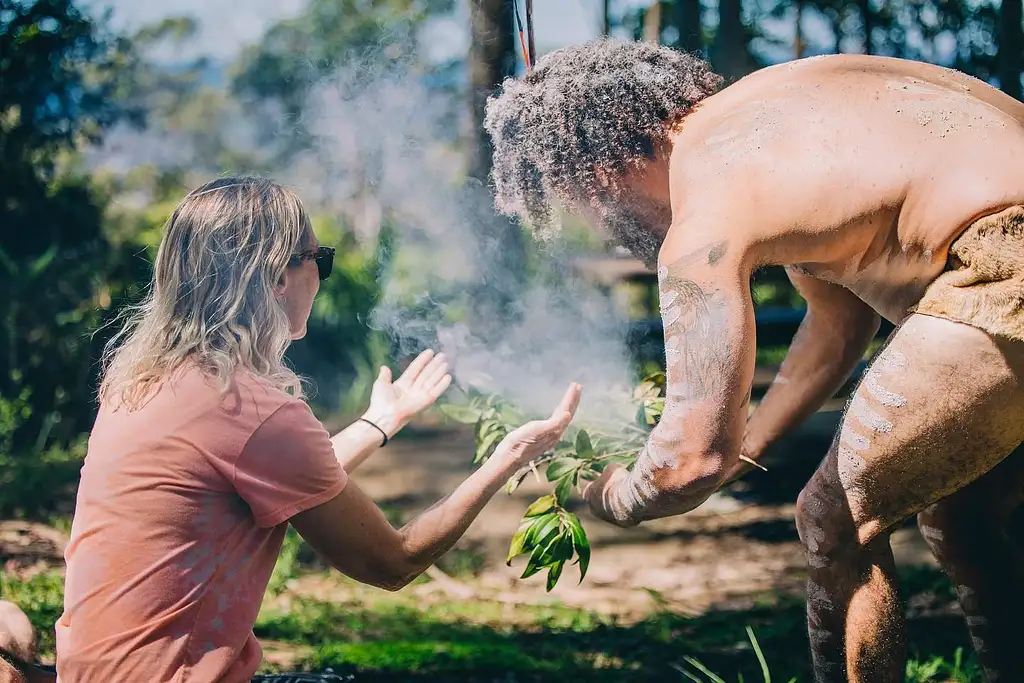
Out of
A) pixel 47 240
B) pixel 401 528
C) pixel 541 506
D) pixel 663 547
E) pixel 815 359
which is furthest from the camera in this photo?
pixel 47 240

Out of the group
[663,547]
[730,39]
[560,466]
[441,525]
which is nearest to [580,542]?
[560,466]

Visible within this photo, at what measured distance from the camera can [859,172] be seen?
73.6 inches

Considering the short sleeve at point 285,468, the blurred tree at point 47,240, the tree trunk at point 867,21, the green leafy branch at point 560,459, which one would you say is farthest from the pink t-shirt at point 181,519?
the tree trunk at point 867,21

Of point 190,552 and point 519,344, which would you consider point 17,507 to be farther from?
point 190,552

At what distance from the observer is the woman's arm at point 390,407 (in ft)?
7.65

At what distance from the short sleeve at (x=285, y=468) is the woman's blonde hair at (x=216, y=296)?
12 centimetres

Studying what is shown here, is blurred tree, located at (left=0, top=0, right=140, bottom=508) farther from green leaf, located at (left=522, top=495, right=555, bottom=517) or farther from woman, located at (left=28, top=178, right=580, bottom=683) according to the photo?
woman, located at (left=28, top=178, right=580, bottom=683)

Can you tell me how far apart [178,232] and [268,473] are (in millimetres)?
480

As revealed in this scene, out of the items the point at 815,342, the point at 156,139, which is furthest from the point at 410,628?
the point at 156,139

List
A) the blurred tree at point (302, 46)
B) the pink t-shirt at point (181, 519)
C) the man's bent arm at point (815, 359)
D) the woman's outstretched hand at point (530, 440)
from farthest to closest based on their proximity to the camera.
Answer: the blurred tree at point (302, 46)
the man's bent arm at point (815, 359)
the woman's outstretched hand at point (530, 440)
the pink t-shirt at point (181, 519)

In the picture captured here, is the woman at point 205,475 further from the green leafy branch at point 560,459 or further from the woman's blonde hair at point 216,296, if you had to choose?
the green leafy branch at point 560,459

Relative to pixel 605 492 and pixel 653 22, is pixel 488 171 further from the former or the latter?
pixel 653 22

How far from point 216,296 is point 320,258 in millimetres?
263

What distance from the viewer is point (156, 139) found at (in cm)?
784
